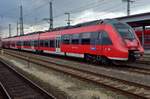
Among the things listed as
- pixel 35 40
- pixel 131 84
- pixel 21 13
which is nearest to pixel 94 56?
pixel 131 84

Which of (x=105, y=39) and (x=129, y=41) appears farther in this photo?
(x=105, y=39)

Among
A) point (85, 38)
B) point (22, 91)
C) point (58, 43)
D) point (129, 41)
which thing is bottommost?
point (22, 91)

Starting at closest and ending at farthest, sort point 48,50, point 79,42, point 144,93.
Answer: point 144,93
point 79,42
point 48,50

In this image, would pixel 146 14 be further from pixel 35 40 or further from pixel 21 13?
pixel 21 13

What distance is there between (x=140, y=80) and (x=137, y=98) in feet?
14.5

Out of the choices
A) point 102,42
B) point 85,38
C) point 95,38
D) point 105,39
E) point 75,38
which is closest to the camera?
point 105,39

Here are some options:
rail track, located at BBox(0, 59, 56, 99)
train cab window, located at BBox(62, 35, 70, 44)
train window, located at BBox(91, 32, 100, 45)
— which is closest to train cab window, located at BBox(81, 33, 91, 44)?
train window, located at BBox(91, 32, 100, 45)

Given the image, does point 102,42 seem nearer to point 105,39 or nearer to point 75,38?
point 105,39

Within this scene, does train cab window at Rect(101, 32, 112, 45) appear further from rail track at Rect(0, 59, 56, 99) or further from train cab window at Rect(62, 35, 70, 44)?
train cab window at Rect(62, 35, 70, 44)

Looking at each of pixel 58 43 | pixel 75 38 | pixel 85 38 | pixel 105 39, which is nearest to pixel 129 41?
pixel 105 39

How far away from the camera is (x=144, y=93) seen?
10.8m

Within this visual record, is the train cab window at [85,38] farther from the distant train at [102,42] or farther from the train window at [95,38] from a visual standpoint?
the train window at [95,38]

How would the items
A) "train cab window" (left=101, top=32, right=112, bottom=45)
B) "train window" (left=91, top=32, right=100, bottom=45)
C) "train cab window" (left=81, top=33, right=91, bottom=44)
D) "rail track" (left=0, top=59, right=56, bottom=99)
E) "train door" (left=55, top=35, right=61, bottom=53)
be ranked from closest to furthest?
"rail track" (left=0, top=59, right=56, bottom=99), "train cab window" (left=101, top=32, right=112, bottom=45), "train window" (left=91, top=32, right=100, bottom=45), "train cab window" (left=81, top=33, right=91, bottom=44), "train door" (left=55, top=35, right=61, bottom=53)

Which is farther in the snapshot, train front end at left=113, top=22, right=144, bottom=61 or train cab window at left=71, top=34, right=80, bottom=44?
train cab window at left=71, top=34, right=80, bottom=44
